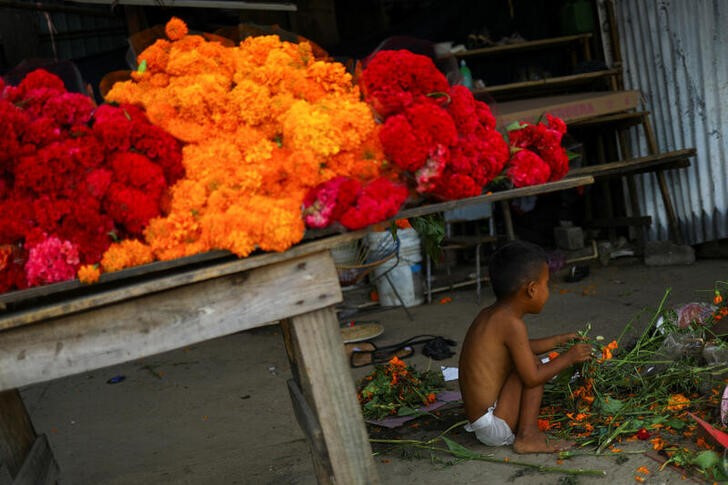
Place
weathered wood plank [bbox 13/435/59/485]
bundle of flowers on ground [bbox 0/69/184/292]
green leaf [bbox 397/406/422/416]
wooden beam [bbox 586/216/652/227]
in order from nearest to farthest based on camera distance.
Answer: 1. bundle of flowers on ground [bbox 0/69/184/292]
2. weathered wood plank [bbox 13/435/59/485]
3. green leaf [bbox 397/406/422/416]
4. wooden beam [bbox 586/216/652/227]

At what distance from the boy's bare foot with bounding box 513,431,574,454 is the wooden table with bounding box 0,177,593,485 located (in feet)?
3.35

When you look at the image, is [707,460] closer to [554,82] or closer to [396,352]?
[396,352]

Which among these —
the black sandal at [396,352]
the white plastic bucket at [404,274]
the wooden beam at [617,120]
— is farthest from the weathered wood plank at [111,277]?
the wooden beam at [617,120]

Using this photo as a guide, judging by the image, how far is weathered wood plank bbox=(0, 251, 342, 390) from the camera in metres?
2.06

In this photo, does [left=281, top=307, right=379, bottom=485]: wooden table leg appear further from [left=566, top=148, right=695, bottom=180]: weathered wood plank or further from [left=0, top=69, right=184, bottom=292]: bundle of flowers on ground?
[left=566, top=148, right=695, bottom=180]: weathered wood plank

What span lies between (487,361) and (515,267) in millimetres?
440

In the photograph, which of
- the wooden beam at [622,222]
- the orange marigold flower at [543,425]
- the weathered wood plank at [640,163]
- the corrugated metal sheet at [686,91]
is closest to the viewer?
the orange marigold flower at [543,425]

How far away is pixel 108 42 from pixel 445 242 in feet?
14.1

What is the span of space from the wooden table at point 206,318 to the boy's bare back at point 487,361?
0.89 metres

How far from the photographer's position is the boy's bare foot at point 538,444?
10.2 feet

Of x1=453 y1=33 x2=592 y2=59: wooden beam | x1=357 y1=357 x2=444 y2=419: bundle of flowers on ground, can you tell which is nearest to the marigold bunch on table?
x1=357 y1=357 x2=444 y2=419: bundle of flowers on ground

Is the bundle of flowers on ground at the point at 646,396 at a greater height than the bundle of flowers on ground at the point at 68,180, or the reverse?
the bundle of flowers on ground at the point at 68,180

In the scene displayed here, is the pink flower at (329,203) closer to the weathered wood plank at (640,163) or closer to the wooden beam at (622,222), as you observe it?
the weathered wood plank at (640,163)

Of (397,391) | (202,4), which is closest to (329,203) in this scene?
(397,391)
